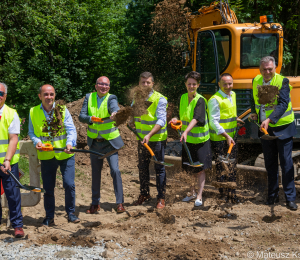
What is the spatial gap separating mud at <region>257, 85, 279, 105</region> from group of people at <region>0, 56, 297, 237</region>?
59 millimetres

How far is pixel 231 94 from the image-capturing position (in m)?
5.39

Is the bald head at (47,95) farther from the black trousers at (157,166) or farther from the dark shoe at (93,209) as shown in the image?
the dark shoe at (93,209)

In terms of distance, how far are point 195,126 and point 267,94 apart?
112 cm

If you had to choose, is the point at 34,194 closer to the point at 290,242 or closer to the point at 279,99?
the point at 290,242

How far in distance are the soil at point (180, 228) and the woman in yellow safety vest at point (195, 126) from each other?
447 millimetres

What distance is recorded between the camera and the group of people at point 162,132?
4.79m

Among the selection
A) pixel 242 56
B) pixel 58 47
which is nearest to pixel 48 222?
pixel 242 56

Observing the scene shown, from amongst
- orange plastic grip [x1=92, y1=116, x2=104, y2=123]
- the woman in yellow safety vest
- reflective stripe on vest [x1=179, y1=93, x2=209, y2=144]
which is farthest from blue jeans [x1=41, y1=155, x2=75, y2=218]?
reflective stripe on vest [x1=179, y1=93, x2=209, y2=144]

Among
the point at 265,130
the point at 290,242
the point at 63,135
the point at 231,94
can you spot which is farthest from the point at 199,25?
the point at 290,242

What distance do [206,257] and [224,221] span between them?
109 centimetres

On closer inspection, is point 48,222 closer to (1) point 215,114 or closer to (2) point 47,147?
(2) point 47,147

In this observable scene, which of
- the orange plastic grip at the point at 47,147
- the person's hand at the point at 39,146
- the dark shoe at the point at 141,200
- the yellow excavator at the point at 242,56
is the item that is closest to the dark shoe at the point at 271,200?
the yellow excavator at the point at 242,56

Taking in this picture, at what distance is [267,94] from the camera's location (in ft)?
16.8

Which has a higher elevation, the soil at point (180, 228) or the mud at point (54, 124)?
the mud at point (54, 124)
